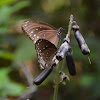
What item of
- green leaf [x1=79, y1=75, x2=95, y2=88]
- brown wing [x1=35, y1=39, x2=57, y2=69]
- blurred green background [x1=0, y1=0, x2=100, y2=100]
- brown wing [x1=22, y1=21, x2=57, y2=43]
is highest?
blurred green background [x1=0, y1=0, x2=100, y2=100]

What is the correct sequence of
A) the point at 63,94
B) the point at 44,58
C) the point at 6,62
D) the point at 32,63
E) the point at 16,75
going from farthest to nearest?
the point at 32,63 < the point at 63,94 < the point at 16,75 < the point at 6,62 < the point at 44,58

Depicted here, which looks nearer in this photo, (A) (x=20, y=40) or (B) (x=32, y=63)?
(A) (x=20, y=40)

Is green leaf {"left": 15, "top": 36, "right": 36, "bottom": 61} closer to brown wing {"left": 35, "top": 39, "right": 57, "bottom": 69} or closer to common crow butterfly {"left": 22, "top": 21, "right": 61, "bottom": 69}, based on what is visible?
common crow butterfly {"left": 22, "top": 21, "right": 61, "bottom": 69}

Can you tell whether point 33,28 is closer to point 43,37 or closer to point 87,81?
point 43,37

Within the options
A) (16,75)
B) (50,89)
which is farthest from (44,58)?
(50,89)

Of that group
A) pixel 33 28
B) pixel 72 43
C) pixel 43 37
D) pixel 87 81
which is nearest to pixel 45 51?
pixel 43 37

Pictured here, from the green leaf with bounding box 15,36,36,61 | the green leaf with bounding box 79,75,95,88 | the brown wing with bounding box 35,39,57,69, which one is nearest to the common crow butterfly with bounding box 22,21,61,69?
the brown wing with bounding box 35,39,57,69

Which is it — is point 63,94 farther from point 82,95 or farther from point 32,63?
point 32,63

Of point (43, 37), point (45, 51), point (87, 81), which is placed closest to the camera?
point (45, 51)
